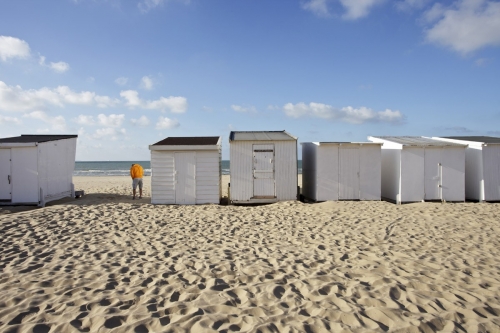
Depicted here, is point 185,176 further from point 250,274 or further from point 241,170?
point 250,274

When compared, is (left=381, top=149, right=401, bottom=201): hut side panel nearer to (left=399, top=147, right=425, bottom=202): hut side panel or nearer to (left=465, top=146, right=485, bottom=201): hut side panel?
(left=399, top=147, right=425, bottom=202): hut side panel

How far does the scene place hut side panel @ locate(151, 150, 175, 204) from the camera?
1181 centimetres

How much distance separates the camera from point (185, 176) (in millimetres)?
11859

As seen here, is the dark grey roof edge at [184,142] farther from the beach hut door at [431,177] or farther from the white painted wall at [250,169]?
the beach hut door at [431,177]

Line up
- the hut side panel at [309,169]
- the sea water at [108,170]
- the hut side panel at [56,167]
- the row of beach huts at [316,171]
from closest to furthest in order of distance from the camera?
the hut side panel at [56,167] < the row of beach huts at [316,171] < the hut side panel at [309,169] < the sea water at [108,170]

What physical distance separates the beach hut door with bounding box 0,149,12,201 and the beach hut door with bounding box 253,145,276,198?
9.21 metres

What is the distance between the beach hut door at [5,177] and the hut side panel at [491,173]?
18233 millimetres

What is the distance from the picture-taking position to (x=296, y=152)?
11.8 metres

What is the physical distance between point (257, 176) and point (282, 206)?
159cm

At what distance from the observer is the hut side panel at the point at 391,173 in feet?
39.1

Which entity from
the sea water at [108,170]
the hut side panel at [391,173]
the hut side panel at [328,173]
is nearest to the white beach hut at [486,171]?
the hut side panel at [391,173]

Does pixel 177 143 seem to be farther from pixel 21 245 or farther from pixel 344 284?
pixel 344 284

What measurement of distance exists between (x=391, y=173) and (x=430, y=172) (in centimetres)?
139

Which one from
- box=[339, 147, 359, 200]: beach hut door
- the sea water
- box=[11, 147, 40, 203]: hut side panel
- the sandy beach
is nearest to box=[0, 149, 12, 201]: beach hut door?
box=[11, 147, 40, 203]: hut side panel
